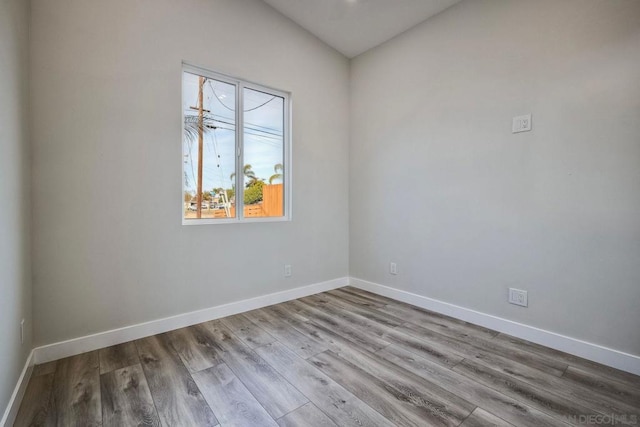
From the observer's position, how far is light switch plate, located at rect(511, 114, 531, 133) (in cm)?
218

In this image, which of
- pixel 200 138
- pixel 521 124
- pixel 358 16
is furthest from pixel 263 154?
pixel 521 124

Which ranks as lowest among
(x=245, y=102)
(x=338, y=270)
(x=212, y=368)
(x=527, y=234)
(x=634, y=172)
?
(x=212, y=368)

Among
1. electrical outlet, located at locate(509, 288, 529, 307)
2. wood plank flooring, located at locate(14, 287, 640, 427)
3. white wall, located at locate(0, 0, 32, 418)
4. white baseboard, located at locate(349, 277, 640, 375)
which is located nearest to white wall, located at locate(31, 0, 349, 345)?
white wall, located at locate(0, 0, 32, 418)

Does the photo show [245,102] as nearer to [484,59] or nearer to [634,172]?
[484,59]

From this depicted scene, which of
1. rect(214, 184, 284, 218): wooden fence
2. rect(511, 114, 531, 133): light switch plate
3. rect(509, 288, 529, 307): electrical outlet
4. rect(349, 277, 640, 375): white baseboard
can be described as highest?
rect(511, 114, 531, 133): light switch plate

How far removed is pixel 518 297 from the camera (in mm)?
2264

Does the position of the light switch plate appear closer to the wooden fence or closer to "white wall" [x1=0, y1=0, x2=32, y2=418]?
the wooden fence

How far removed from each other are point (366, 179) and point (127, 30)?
8.47 ft

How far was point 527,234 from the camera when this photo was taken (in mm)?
2215

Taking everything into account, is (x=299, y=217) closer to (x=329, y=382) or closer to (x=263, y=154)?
(x=263, y=154)

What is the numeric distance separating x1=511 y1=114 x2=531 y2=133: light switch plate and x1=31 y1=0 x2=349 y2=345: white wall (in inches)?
84.1

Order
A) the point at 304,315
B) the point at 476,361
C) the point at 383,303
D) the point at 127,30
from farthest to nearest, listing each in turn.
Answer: the point at 383,303
the point at 304,315
the point at 127,30
the point at 476,361

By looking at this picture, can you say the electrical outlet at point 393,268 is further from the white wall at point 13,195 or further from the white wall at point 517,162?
the white wall at point 13,195

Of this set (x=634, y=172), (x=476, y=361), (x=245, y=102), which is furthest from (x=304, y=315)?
(x=634, y=172)
